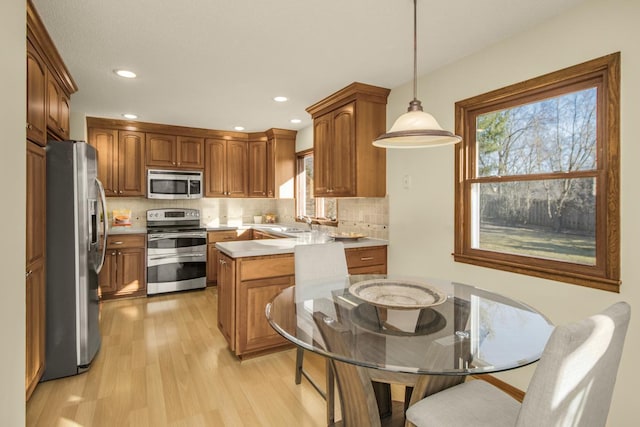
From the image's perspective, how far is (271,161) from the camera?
532cm

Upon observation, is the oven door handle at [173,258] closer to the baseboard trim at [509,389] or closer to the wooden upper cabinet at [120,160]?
the wooden upper cabinet at [120,160]

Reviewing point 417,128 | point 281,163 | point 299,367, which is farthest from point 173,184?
point 417,128

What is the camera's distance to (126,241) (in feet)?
14.4

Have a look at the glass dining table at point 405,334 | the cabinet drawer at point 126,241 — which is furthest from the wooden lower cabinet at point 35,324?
the cabinet drawer at point 126,241

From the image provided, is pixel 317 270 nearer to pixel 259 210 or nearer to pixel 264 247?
pixel 264 247

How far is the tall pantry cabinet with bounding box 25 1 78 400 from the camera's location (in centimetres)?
204

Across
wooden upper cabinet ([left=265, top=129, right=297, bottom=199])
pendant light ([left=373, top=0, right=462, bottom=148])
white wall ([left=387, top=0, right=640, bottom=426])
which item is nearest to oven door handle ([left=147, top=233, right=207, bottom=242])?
wooden upper cabinet ([left=265, top=129, right=297, bottom=199])

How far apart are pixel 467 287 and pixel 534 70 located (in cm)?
142

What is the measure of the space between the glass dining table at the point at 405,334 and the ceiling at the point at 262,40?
1.58 meters

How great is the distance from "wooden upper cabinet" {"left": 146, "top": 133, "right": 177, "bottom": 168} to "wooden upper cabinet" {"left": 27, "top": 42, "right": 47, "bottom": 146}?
2.38 m

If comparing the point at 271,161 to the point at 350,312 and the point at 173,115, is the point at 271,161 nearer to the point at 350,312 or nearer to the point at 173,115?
the point at 173,115

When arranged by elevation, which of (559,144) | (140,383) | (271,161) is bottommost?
(140,383)

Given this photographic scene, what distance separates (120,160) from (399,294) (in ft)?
14.2

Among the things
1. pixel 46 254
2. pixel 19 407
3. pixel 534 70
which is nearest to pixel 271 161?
pixel 46 254
